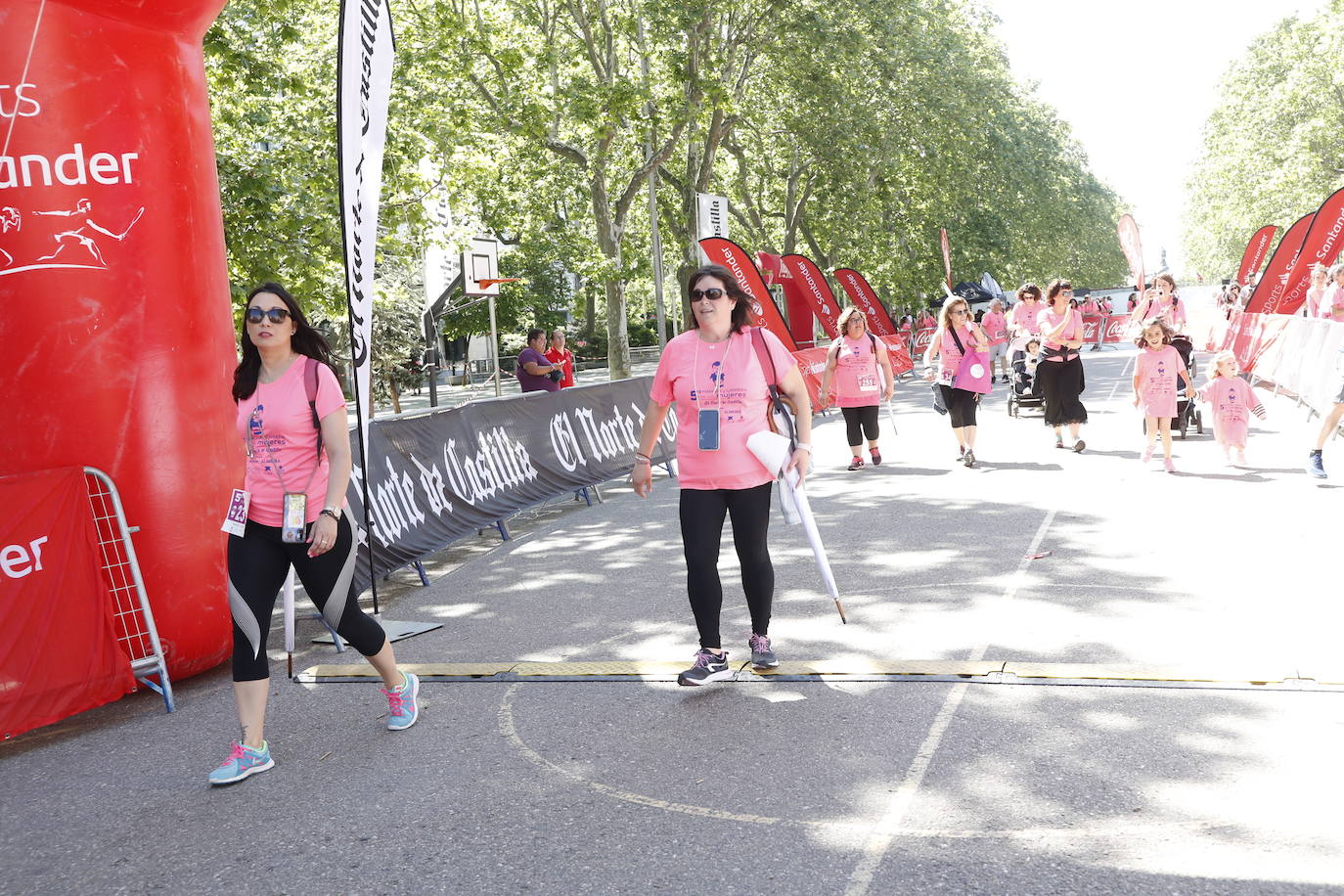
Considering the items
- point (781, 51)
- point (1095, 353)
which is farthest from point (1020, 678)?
point (1095, 353)

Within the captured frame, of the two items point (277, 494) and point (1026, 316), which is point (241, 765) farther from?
point (1026, 316)

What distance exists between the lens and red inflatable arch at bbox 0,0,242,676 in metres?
6.01

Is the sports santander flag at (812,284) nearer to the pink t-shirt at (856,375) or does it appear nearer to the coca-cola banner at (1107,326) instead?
the pink t-shirt at (856,375)

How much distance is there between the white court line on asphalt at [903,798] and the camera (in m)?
3.62

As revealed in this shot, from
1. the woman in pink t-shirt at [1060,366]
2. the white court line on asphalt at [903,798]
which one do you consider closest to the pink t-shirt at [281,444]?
the white court line on asphalt at [903,798]

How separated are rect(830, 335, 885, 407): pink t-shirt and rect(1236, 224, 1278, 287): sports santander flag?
19606 mm

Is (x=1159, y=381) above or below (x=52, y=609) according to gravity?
above

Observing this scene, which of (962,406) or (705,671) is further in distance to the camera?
(962,406)

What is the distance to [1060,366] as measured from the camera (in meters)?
13.5

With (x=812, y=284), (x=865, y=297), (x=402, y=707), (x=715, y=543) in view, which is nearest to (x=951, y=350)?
(x=715, y=543)

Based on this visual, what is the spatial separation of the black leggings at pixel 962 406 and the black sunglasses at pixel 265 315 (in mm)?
9145

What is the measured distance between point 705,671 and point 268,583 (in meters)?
1.92

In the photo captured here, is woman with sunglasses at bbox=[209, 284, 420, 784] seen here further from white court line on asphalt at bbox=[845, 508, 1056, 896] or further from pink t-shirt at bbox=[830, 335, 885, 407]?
pink t-shirt at bbox=[830, 335, 885, 407]

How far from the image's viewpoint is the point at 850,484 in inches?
481
